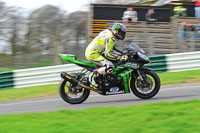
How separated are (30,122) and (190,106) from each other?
9.29 ft

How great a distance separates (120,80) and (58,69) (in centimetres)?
492

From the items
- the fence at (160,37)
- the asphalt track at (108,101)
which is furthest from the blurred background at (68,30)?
the asphalt track at (108,101)

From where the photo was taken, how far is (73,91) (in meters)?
7.54

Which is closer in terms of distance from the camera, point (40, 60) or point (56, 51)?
point (56, 51)

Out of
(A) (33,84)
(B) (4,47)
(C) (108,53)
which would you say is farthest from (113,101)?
(B) (4,47)

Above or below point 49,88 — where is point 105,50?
above

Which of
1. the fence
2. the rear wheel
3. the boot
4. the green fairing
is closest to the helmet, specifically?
the green fairing

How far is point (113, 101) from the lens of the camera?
298 inches

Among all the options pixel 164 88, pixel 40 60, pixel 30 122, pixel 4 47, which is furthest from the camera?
pixel 4 47

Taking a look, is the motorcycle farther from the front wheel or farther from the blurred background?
the blurred background

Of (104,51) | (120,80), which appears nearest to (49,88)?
(104,51)

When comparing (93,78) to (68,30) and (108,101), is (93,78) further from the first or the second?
(68,30)

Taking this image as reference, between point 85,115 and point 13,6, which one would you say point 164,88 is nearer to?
point 85,115

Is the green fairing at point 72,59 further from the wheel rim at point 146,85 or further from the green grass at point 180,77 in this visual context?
the green grass at point 180,77
